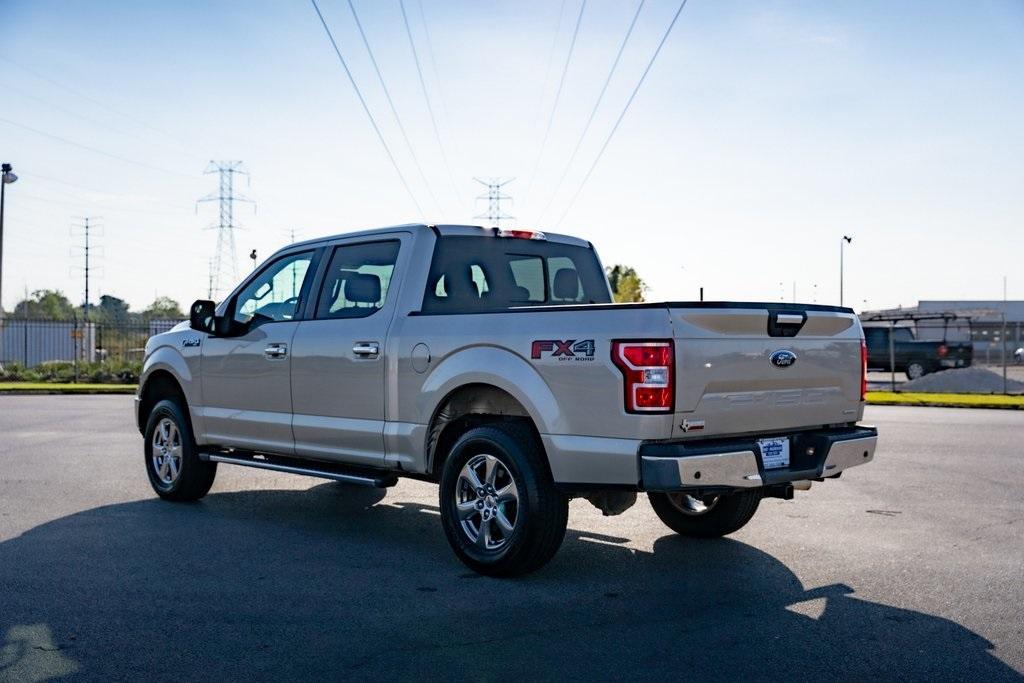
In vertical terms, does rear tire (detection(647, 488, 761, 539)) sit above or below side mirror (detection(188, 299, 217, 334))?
below

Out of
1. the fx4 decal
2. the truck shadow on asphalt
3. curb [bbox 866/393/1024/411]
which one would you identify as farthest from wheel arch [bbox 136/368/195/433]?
curb [bbox 866/393/1024/411]

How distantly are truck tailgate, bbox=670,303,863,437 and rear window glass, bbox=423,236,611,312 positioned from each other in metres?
1.77

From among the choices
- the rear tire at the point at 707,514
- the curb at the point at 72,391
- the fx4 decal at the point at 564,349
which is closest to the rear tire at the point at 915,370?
the curb at the point at 72,391

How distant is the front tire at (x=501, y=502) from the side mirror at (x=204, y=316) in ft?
9.28

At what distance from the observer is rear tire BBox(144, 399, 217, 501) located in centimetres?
846

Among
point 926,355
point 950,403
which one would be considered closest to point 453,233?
point 950,403

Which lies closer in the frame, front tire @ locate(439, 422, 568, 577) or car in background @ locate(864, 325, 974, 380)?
front tire @ locate(439, 422, 568, 577)

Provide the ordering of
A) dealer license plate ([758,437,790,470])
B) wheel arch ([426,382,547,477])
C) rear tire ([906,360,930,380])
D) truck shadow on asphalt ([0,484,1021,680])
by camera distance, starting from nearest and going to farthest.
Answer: truck shadow on asphalt ([0,484,1021,680]), dealer license plate ([758,437,790,470]), wheel arch ([426,382,547,477]), rear tire ([906,360,930,380])

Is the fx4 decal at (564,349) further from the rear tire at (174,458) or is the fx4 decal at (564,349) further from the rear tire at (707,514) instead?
the rear tire at (174,458)

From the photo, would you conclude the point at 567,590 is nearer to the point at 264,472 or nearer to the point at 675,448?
the point at 675,448

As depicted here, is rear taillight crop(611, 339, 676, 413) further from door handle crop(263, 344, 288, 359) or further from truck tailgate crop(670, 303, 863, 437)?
door handle crop(263, 344, 288, 359)

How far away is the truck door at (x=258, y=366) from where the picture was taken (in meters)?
7.62

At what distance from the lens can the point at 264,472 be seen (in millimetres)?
10609

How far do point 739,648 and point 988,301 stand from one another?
103m
